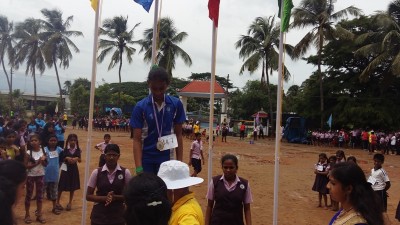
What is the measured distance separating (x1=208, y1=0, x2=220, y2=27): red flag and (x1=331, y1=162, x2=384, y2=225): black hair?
3980 millimetres

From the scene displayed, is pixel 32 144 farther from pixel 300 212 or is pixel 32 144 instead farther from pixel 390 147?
pixel 390 147

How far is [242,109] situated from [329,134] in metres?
17.0

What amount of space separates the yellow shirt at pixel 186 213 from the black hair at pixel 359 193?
3.04ft

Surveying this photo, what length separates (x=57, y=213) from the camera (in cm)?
794

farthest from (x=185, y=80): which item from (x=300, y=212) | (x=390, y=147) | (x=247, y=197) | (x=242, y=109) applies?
(x=247, y=197)

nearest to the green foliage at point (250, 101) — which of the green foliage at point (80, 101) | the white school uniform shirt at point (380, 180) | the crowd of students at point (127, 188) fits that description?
the green foliage at point (80, 101)

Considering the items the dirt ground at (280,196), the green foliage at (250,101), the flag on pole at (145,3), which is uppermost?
the green foliage at (250,101)

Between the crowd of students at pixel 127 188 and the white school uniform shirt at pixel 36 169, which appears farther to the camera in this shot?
the white school uniform shirt at pixel 36 169

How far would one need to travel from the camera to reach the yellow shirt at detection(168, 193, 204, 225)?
249 cm

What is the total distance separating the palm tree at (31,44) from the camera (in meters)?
42.6

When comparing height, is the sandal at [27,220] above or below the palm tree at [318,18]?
below

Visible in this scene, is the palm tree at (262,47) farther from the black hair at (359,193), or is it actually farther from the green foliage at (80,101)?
the black hair at (359,193)

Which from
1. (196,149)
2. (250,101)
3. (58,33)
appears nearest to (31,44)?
(58,33)

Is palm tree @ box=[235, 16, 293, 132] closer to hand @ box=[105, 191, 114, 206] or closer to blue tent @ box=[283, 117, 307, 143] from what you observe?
blue tent @ box=[283, 117, 307, 143]
